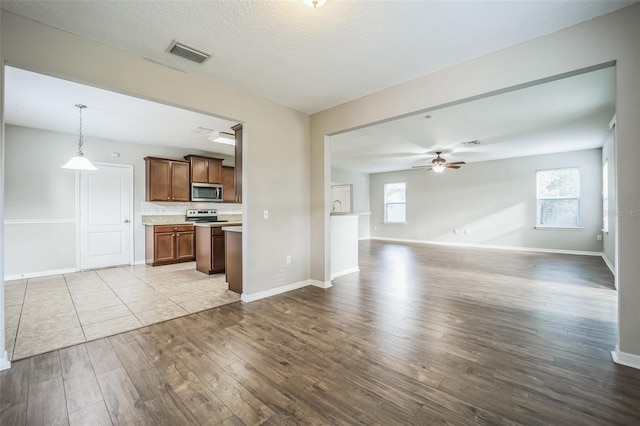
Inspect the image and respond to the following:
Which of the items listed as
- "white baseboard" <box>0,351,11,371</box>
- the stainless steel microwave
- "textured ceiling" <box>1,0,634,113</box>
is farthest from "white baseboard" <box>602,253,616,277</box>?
the stainless steel microwave

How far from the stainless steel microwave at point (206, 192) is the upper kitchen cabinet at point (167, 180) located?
0.44 feet

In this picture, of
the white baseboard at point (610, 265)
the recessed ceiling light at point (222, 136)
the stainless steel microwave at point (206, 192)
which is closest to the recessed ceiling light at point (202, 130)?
the recessed ceiling light at point (222, 136)

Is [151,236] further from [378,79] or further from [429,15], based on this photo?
[429,15]

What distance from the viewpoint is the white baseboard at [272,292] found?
3592 millimetres

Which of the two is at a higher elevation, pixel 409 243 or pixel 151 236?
pixel 151 236

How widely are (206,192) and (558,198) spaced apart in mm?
9464

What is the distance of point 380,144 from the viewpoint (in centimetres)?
624

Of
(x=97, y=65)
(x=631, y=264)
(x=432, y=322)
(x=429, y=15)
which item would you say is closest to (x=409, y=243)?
(x=432, y=322)

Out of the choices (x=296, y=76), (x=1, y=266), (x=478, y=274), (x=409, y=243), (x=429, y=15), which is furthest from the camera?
(x=409, y=243)

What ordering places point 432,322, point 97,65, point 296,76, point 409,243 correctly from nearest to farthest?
1. point 97,65
2. point 432,322
3. point 296,76
4. point 409,243

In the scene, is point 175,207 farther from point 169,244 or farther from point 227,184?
point 227,184

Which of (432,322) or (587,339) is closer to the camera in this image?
(587,339)

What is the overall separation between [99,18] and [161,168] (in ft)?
14.5

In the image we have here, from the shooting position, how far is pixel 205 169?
6828 mm
